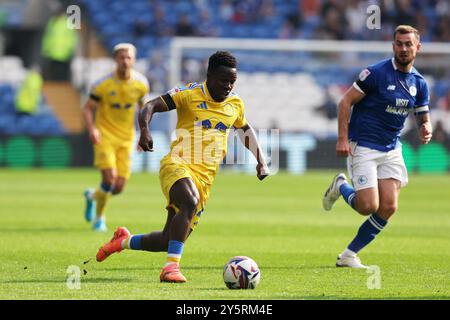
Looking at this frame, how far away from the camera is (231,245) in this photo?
13.6 m

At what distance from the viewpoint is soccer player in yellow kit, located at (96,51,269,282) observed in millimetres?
9633

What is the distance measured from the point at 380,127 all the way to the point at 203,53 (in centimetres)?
2205

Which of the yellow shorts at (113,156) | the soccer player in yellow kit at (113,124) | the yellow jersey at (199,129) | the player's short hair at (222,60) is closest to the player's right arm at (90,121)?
the soccer player in yellow kit at (113,124)

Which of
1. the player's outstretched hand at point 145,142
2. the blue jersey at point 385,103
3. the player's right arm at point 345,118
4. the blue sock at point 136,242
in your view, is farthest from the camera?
the blue jersey at point 385,103

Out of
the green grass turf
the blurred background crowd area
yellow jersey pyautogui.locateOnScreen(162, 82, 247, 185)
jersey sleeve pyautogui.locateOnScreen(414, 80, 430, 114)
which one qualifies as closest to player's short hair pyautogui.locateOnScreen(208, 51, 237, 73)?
yellow jersey pyautogui.locateOnScreen(162, 82, 247, 185)

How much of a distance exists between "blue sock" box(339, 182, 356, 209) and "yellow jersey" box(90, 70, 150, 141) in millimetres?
4850

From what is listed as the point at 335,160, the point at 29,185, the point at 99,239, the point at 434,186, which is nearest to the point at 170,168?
the point at 99,239

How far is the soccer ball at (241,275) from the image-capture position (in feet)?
30.0

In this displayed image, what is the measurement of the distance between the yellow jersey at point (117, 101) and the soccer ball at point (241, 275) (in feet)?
22.8

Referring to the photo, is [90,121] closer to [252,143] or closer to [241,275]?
[252,143]

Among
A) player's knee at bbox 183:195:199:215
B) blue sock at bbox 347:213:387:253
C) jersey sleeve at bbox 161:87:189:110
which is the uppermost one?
jersey sleeve at bbox 161:87:189:110

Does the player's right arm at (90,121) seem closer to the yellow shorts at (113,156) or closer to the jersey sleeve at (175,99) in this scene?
the yellow shorts at (113,156)

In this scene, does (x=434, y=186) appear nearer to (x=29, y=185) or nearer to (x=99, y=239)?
(x=29, y=185)

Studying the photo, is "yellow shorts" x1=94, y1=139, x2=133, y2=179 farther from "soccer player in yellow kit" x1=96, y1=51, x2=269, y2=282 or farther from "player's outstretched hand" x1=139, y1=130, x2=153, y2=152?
"player's outstretched hand" x1=139, y1=130, x2=153, y2=152
